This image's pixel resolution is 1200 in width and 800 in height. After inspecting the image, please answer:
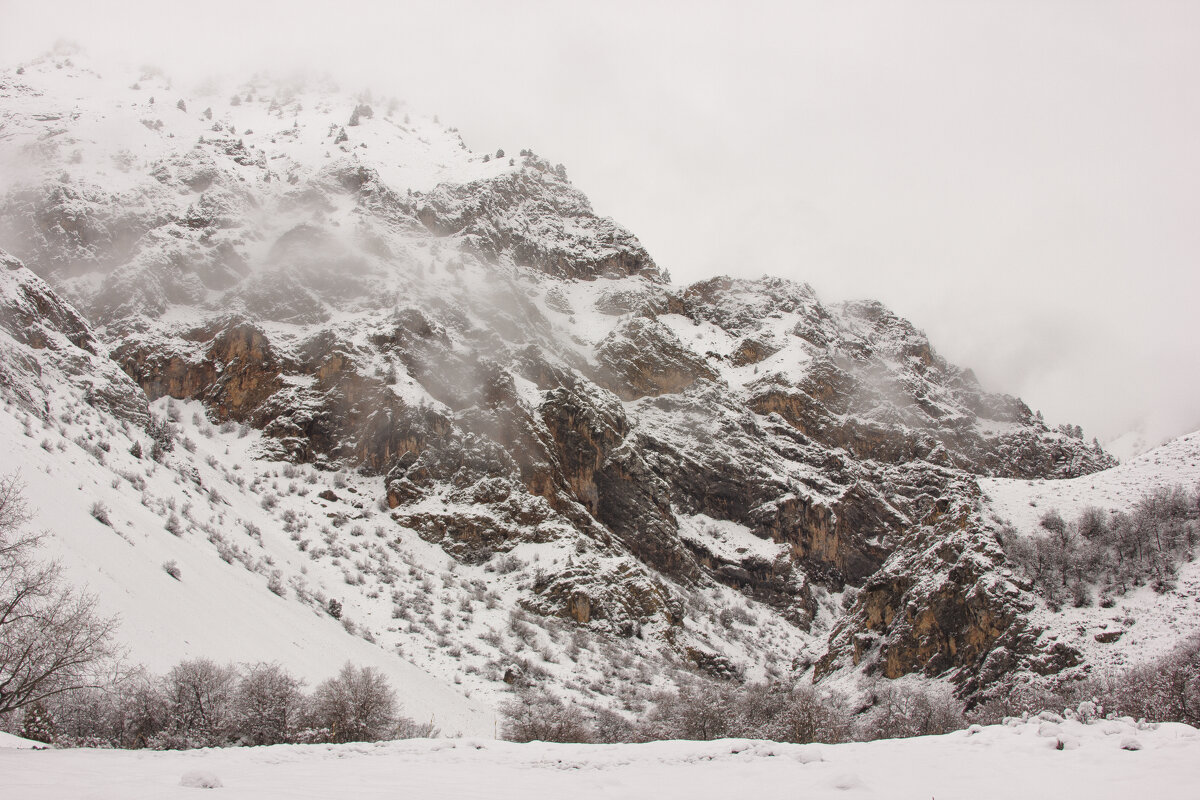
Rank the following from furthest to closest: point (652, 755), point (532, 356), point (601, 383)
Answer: point (601, 383), point (532, 356), point (652, 755)

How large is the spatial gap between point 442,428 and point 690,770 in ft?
166

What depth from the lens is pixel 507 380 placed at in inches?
2506

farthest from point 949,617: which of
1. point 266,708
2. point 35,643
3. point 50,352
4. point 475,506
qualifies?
point 50,352

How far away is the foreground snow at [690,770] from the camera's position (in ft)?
23.1

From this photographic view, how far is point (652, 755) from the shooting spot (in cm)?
1104

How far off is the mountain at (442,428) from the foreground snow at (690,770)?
1056 cm

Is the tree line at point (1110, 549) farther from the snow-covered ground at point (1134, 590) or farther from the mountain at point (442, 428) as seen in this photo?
the mountain at point (442, 428)

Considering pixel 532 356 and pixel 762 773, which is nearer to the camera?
pixel 762 773

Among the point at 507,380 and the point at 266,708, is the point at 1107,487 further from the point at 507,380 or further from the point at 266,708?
the point at 507,380

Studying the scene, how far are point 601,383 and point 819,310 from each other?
61.1 metres

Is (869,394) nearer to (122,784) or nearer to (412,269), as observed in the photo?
(412,269)

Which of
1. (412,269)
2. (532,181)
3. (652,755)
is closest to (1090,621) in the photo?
(652,755)

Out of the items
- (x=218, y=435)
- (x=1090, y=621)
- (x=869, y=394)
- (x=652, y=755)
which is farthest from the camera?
(x=869, y=394)

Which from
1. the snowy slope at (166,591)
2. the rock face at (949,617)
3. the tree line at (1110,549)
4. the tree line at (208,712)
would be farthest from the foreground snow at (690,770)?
the tree line at (1110,549)
